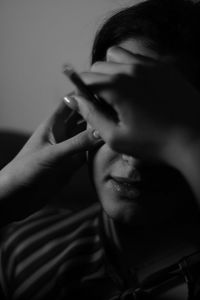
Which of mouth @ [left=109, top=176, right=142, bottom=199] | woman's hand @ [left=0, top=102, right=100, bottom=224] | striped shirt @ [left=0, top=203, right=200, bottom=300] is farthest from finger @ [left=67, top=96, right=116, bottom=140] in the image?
striped shirt @ [left=0, top=203, right=200, bottom=300]

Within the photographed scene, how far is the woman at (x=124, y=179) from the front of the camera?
0.36 meters

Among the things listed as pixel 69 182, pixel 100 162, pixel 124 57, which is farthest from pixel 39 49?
pixel 124 57

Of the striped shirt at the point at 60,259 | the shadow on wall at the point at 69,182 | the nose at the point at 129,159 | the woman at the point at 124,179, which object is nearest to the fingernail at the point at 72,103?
the woman at the point at 124,179

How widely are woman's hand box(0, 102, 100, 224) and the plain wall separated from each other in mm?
273

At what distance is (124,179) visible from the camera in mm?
578

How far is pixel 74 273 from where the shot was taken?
69 cm

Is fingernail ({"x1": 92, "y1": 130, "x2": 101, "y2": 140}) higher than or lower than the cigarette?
lower

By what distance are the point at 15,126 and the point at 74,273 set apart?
502mm

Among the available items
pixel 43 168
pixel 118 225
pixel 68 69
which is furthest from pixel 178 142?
pixel 118 225

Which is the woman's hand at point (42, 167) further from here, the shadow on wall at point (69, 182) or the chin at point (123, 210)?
the shadow on wall at point (69, 182)

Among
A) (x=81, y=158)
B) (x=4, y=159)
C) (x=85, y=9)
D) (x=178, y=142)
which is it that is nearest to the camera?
(x=178, y=142)

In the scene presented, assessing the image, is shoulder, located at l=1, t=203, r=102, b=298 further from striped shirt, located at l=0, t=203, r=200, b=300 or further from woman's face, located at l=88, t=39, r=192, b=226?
woman's face, located at l=88, t=39, r=192, b=226

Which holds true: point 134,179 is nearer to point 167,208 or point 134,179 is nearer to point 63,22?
point 167,208

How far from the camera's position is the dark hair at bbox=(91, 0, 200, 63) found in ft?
1.84
